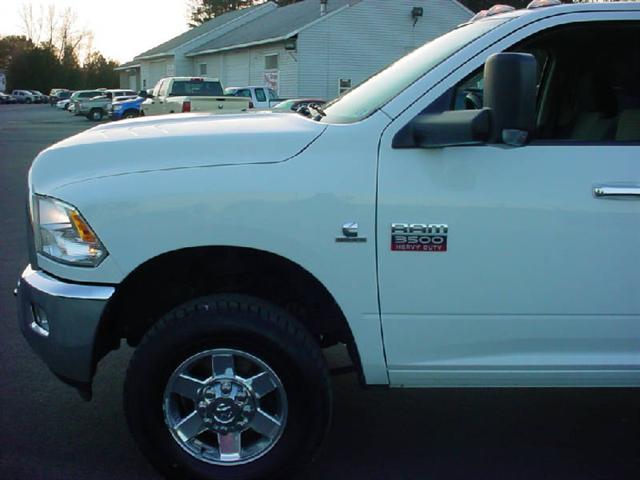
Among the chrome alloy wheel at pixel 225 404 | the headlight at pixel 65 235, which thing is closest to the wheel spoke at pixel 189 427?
the chrome alloy wheel at pixel 225 404

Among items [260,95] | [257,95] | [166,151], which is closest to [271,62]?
[260,95]

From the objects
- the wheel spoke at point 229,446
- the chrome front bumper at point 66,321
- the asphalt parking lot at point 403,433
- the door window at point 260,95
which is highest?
the door window at point 260,95

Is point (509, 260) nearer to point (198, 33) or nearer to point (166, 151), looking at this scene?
point (166, 151)

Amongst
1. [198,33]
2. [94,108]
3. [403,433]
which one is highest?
[198,33]

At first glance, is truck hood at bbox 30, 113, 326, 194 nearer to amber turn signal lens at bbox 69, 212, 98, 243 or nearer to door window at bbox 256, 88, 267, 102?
amber turn signal lens at bbox 69, 212, 98, 243

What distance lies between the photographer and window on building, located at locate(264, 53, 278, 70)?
1375 inches

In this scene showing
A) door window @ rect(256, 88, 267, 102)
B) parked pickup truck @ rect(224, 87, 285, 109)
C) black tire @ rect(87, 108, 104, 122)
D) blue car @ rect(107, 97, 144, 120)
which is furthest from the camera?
black tire @ rect(87, 108, 104, 122)

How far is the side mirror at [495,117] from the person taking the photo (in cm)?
278

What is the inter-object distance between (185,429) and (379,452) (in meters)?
1.04

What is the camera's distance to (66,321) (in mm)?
3033

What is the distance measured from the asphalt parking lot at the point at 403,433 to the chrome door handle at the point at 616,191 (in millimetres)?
1379

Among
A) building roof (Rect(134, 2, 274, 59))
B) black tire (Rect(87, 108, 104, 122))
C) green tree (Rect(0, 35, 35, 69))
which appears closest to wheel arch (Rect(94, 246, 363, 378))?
black tire (Rect(87, 108, 104, 122))

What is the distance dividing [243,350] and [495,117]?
140 cm

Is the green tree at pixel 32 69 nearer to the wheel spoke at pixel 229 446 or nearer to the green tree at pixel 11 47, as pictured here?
the green tree at pixel 11 47
